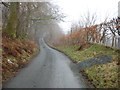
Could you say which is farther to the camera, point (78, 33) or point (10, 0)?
point (78, 33)

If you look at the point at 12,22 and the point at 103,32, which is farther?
the point at 103,32

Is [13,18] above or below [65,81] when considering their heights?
above

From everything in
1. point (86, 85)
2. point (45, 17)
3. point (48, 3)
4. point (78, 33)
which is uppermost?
point (48, 3)

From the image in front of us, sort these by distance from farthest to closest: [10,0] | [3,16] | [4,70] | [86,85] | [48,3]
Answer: [3,16] → [48,3] → [10,0] → [4,70] → [86,85]

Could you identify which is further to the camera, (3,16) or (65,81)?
(3,16)

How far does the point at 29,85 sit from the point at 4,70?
2.39 meters

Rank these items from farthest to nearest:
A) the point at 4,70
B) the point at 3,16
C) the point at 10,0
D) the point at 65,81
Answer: the point at 3,16 < the point at 10,0 < the point at 4,70 < the point at 65,81

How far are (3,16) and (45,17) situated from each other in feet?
21.8

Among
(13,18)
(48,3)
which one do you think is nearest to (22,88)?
(13,18)

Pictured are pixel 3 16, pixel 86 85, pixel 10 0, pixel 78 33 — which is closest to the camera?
pixel 86 85

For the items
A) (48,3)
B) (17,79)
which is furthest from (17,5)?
(17,79)

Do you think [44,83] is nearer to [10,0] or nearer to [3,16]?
[10,0]

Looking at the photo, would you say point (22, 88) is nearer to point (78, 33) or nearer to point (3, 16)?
point (3, 16)

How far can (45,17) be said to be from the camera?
2161 centimetres
